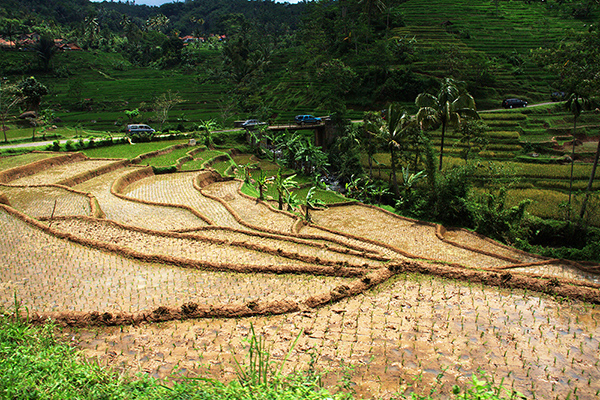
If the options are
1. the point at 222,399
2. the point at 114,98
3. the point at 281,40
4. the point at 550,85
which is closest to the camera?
the point at 222,399

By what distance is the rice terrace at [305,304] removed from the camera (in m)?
5.65

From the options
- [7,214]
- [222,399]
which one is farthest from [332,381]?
[7,214]

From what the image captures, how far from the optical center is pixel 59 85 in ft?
189

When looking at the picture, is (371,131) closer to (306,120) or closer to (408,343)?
(306,120)

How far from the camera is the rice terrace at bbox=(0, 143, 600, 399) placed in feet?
18.5

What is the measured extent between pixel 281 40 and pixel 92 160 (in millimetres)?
64803

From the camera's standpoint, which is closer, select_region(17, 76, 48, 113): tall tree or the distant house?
select_region(17, 76, 48, 113): tall tree

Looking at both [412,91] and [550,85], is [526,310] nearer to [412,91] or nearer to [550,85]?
[412,91]

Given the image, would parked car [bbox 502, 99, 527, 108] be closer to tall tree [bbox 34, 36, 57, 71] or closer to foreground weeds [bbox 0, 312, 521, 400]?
foreground weeds [bbox 0, 312, 521, 400]

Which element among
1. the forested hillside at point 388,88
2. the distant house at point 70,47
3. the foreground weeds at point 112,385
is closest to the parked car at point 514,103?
the forested hillside at point 388,88

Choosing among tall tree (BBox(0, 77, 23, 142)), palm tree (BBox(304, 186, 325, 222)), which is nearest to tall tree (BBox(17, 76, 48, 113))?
tall tree (BBox(0, 77, 23, 142))

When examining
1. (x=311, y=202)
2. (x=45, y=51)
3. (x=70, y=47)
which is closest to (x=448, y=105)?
(x=311, y=202)

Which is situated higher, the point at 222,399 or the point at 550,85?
the point at 550,85

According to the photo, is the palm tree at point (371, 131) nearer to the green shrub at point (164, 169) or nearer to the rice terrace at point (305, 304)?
the rice terrace at point (305, 304)
